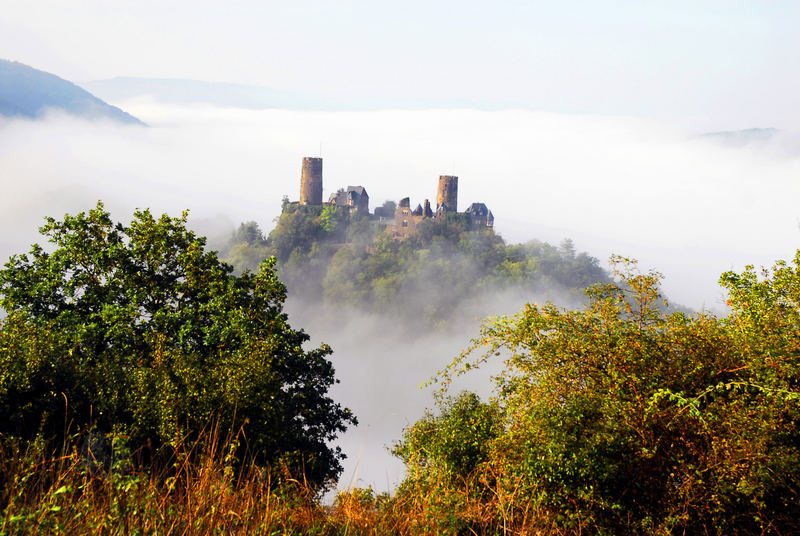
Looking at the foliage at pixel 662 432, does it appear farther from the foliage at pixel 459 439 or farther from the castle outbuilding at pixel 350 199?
the castle outbuilding at pixel 350 199

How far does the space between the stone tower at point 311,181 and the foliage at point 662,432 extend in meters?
120

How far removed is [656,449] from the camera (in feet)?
25.1

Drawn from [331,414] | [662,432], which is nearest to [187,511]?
[662,432]

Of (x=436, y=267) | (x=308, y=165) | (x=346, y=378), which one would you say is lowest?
(x=346, y=378)

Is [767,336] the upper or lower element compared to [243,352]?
upper

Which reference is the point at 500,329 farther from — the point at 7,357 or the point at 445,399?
the point at 7,357

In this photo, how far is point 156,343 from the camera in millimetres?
13461

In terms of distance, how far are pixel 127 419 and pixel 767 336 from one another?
876cm

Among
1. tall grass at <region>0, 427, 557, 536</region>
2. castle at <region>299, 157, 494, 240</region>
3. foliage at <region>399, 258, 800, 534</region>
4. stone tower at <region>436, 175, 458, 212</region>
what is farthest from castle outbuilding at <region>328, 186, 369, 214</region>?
tall grass at <region>0, 427, 557, 536</region>

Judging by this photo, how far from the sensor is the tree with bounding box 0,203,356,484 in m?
10.1

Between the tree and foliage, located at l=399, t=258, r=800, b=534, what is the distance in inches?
170

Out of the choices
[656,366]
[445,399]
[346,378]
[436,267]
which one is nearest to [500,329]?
[656,366]

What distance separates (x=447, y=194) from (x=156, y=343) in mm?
118042

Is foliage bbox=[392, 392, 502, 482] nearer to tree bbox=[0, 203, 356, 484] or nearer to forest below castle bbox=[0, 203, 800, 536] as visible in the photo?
forest below castle bbox=[0, 203, 800, 536]
